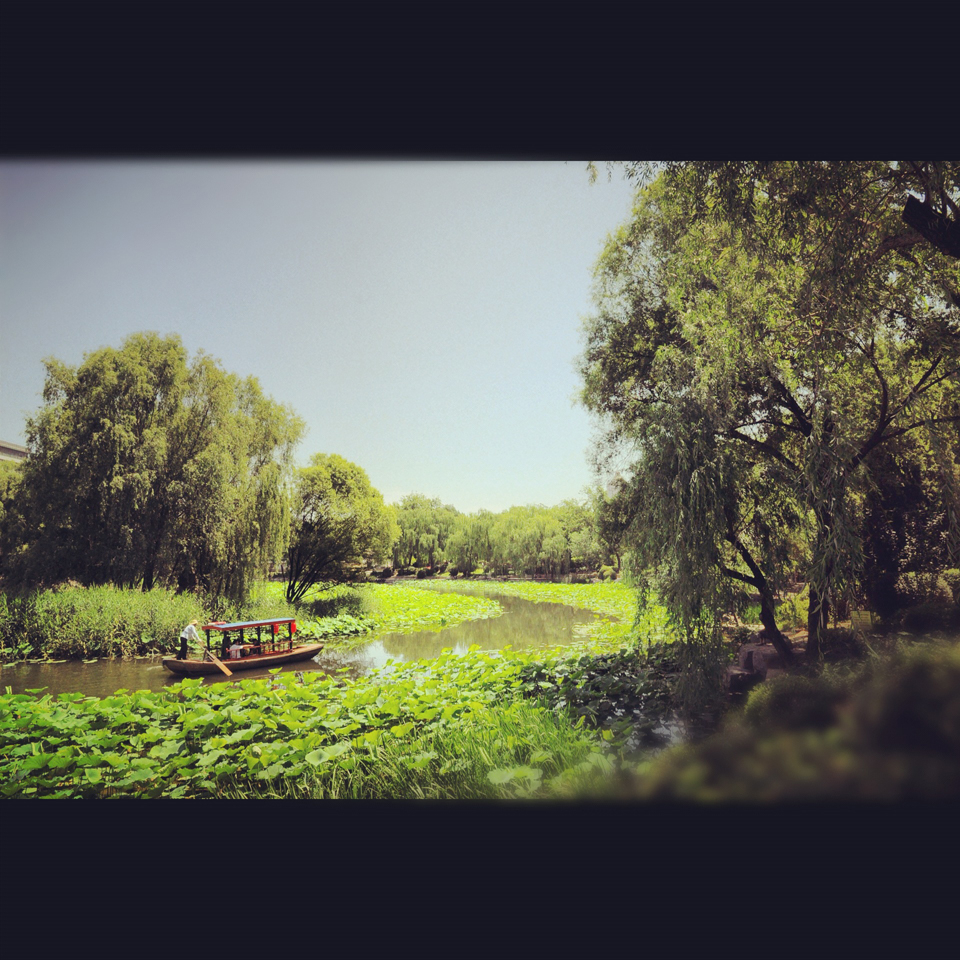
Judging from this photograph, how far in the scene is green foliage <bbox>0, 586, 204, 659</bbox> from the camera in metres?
2.67

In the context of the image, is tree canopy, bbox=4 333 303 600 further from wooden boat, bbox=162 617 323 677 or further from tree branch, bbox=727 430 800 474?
tree branch, bbox=727 430 800 474

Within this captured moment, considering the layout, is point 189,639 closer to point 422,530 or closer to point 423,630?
point 422,530

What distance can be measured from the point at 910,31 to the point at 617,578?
126 inches

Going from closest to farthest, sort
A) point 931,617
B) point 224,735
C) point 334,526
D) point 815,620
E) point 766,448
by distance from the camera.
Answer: point 224,735 → point 931,617 → point 815,620 → point 766,448 → point 334,526

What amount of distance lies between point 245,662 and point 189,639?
0.38 metres

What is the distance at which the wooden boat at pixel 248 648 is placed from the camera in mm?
2926

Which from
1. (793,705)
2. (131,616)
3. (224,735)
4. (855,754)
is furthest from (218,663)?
(855,754)

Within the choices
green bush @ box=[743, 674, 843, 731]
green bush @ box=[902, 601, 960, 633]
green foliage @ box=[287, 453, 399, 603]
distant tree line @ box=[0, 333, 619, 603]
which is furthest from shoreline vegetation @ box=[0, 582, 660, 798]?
green bush @ box=[902, 601, 960, 633]

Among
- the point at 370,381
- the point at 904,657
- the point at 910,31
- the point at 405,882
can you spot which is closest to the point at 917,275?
the point at 910,31

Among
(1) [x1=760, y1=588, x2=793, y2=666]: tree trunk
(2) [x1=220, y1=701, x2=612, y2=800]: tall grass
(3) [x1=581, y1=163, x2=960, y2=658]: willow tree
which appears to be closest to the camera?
(2) [x1=220, y1=701, x2=612, y2=800]: tall grass

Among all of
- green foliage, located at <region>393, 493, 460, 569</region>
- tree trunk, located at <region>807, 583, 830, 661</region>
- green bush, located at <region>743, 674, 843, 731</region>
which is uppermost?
green foliage, located at <region>393, 493, 460, 569</region>

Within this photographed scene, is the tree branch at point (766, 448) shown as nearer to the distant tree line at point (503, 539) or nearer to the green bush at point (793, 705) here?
the distant tree line at point (503, 539)

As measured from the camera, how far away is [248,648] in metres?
3.22

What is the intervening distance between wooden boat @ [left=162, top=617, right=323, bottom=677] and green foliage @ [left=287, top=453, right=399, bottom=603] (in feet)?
Result: 1.14
